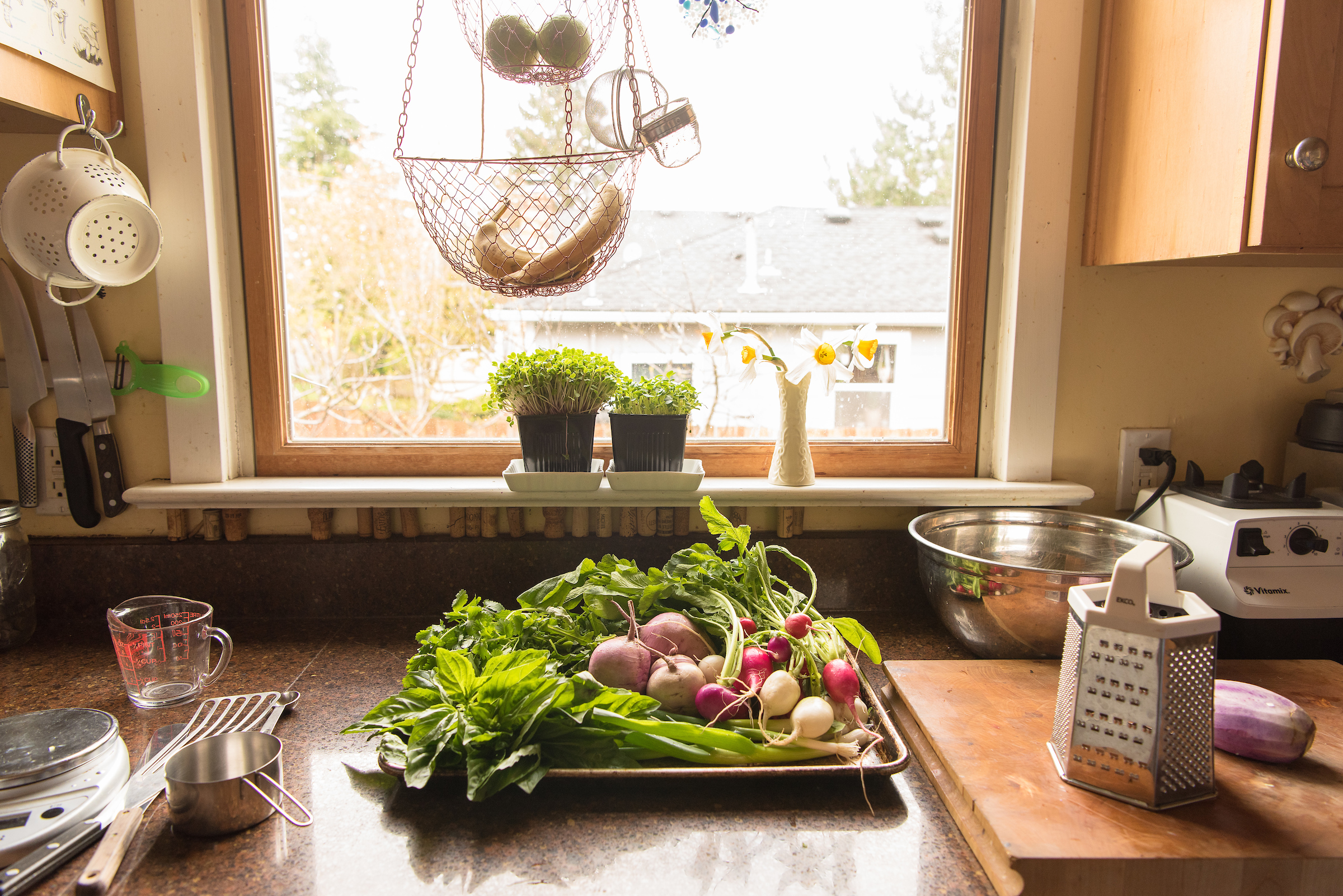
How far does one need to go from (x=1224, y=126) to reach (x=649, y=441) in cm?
88

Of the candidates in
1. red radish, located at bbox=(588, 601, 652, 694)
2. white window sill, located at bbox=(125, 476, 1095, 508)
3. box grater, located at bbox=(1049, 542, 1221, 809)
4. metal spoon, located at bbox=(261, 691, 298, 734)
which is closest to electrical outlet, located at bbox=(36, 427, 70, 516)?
white window sill, located at bbox=(125, 476, 1095, 508)

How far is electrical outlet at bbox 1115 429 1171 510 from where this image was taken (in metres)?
1.38

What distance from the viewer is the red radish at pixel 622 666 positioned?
36.8 inches

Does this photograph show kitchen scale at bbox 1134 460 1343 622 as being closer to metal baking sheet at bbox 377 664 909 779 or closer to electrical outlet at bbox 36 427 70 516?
metal baking sheet at bbox 377 664 909 779

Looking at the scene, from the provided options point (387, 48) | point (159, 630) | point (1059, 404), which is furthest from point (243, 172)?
point (1059, 404)

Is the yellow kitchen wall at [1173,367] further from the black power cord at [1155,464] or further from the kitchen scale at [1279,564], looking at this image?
the kitchen scale at [1279,564]

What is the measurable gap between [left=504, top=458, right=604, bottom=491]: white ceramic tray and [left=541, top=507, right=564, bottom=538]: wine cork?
8 cm

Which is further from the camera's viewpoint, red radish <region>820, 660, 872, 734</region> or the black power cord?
the black power cord

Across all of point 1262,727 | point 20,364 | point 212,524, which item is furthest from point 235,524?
point 1262,727

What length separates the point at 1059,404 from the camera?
4.53 feet

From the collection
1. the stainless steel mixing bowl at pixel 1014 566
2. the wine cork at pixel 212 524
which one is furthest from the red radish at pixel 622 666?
the wine cork at pixel 212 524

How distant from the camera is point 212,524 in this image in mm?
1332

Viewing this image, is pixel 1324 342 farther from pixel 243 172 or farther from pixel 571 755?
pixel 243 172

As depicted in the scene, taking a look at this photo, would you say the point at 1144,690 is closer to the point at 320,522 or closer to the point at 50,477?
the point at 320,522
